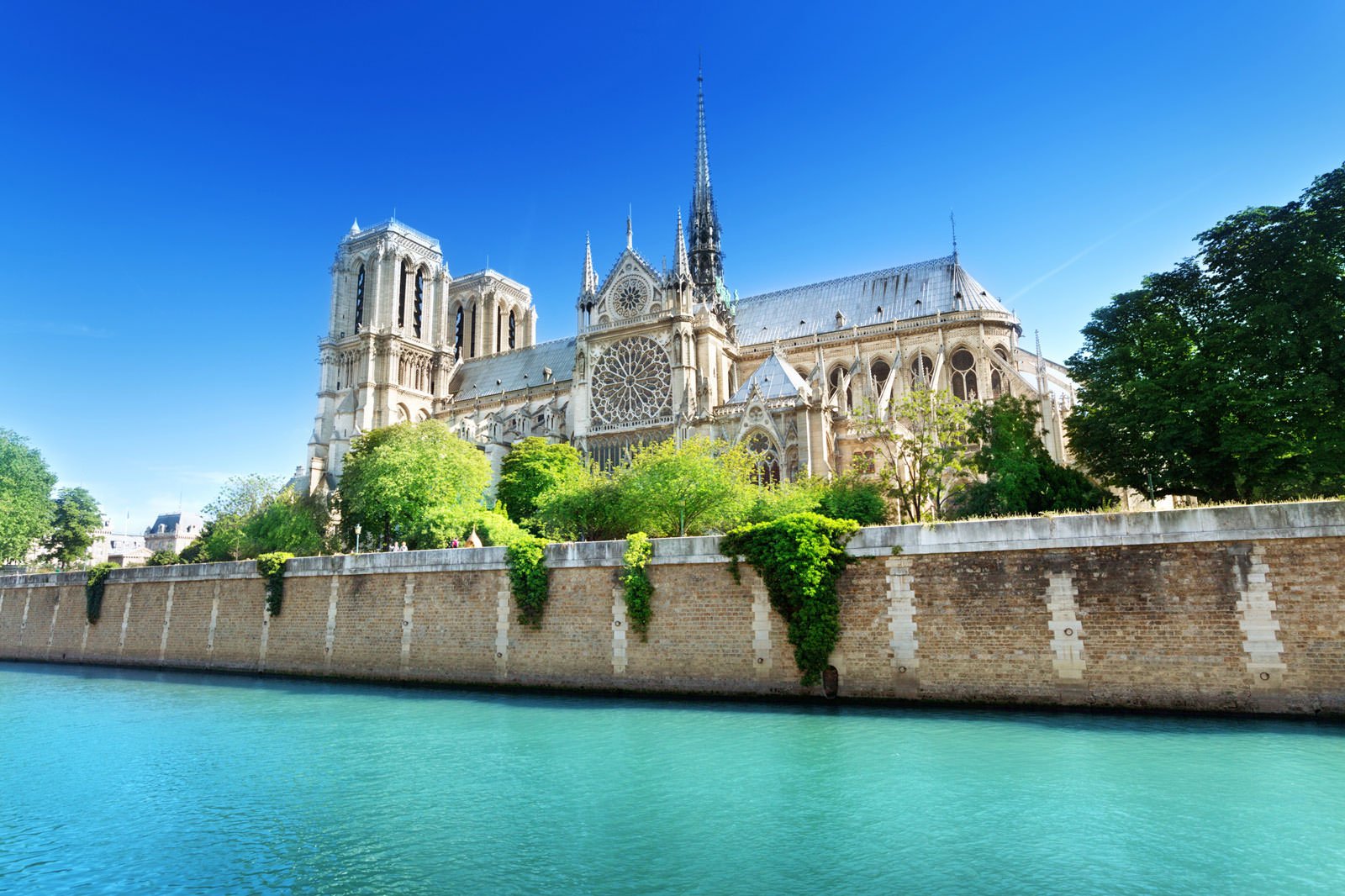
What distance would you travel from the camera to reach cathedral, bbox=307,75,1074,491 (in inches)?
1515

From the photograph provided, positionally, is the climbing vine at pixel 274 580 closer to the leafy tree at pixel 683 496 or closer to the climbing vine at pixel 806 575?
the leafy tree at pixel 683 496

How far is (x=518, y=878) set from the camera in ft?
26.1

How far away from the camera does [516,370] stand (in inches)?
2431

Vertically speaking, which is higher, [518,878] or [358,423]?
[358,423]

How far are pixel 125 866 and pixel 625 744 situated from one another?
7311 millimetres

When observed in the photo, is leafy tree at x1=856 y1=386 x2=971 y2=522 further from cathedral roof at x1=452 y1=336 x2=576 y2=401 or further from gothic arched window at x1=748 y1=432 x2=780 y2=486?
cathedral roof at x1=452 y1=336 x2=576 y2=401

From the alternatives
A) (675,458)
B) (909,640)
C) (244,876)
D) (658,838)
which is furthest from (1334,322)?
(244,876)

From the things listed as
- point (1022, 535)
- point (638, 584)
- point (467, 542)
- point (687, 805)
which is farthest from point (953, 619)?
point (467, 542)

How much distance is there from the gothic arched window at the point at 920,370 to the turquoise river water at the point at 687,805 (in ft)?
92.5

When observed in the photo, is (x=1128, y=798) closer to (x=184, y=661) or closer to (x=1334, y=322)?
(x=1334, y=322)

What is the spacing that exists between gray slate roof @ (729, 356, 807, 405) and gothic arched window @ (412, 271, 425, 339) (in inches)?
1377

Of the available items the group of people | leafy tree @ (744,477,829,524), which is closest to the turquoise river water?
leafy tree @ (744,477,829,524)

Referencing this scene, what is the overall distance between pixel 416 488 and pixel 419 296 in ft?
124

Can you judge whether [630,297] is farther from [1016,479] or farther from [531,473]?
[1016,479]
